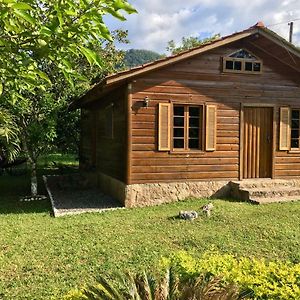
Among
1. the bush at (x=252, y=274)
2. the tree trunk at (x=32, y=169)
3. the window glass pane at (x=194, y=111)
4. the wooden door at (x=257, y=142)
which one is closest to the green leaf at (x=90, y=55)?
the bush at (x=252, y=274)

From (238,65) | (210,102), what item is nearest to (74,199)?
(210,102)

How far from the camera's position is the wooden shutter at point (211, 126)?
1080 cm

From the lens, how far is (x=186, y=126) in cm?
1071

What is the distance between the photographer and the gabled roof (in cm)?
955

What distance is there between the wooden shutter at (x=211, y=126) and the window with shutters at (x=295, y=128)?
280 centimetres

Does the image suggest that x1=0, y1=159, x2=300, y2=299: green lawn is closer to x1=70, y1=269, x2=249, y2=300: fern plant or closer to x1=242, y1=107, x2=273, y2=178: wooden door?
x1=242, y1=107, x2=273, y2=178: wooden door

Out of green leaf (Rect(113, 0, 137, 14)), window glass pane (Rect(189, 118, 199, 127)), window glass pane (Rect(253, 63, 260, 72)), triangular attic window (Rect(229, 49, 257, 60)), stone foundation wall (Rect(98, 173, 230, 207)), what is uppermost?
triangular attic window (Rect(229, 49, 257, 60))

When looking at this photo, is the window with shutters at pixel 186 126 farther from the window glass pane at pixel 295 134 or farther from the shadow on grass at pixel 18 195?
the shadow on grass at pixel 18 195

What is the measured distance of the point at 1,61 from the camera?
8.54 ft

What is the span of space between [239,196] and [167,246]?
457cm

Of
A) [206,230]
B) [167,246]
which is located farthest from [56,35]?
[206,230]

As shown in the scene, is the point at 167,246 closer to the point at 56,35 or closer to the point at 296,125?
the point at 56,35

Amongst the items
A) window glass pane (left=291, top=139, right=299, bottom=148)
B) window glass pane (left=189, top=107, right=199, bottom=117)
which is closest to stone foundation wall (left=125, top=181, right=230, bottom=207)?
window glass pane (left=189, top=107, right=199, bottom=117)

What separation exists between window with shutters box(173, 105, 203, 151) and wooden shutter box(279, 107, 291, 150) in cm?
267
